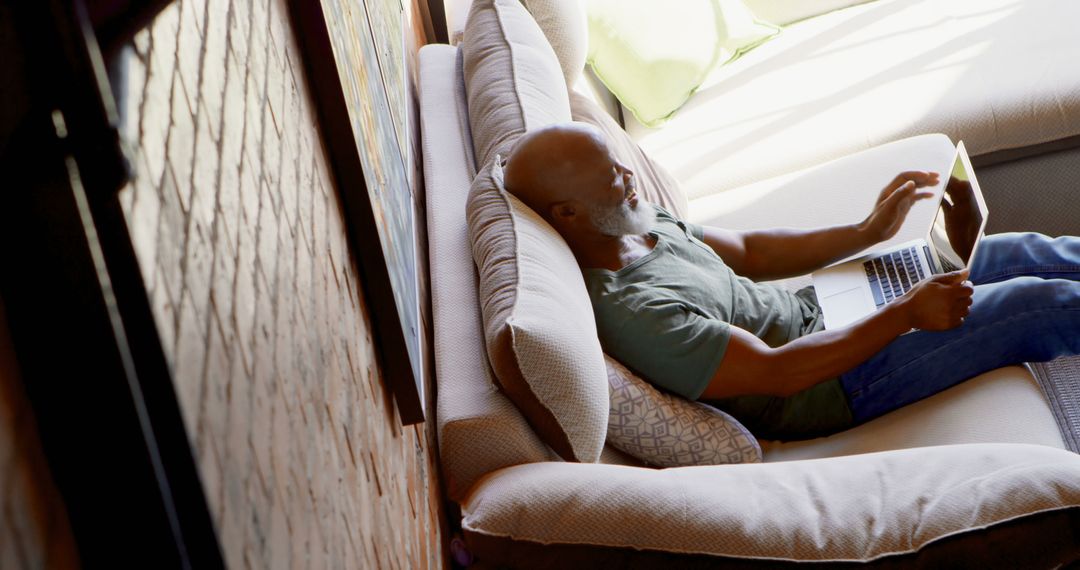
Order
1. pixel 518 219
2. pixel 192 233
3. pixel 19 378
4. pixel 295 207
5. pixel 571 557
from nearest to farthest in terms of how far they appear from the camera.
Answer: pixel 19 378
pixel 192 233
pixel 295 207
pixel 571 557
pixel 518 219

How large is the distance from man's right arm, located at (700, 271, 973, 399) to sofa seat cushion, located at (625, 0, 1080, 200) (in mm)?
955

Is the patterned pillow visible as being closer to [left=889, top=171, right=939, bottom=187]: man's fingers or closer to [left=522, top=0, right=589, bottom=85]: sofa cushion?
[left=889, top=171, right=939, bottom=187]: man's fingers

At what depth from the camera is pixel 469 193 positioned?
5.88 ft

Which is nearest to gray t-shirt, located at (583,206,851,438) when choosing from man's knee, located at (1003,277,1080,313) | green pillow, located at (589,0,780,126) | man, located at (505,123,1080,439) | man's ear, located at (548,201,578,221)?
man, located at (505,123,1080,439)

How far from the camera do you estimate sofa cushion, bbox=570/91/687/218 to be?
234 centimetres

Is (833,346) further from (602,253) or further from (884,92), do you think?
(884,92)

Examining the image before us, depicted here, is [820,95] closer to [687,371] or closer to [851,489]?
[687,371]

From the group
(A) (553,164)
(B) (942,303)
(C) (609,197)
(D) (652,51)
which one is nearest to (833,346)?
(B) (942,303)

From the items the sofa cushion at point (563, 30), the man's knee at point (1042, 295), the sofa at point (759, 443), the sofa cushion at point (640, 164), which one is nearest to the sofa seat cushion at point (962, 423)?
the sofa at point (759, 443)

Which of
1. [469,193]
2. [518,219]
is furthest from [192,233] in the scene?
[469,193]

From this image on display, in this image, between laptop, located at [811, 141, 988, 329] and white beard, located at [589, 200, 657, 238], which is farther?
laptop, located at [811, 141, 988, 329]

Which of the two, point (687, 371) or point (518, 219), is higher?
point (518, 219)

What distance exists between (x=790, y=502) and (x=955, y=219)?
3.35 feet

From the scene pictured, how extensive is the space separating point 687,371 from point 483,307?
0.39 m
